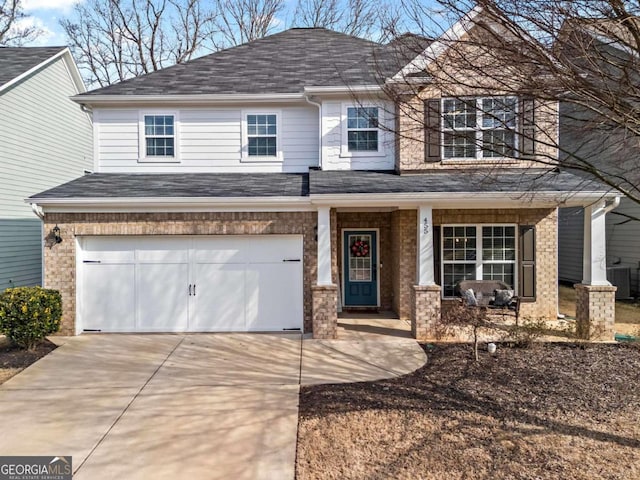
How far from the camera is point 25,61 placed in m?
13.8

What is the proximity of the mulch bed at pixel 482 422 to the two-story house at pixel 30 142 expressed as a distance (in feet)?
35.3

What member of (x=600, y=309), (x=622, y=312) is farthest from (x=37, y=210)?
(x=622, y=312)

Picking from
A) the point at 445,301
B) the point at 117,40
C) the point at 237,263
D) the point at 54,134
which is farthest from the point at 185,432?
the point at 117,40

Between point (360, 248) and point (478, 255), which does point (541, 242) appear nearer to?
point (478, 255)

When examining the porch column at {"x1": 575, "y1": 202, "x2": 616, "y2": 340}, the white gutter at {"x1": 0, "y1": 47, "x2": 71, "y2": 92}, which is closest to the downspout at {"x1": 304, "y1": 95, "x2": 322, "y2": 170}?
the porch column at {"x1": 575, "y1": 202, "x2": 616, "y2": 340}

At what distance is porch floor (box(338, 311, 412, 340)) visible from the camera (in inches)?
366

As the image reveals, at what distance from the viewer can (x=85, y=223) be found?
31.4 ft

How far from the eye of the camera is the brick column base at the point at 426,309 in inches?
351

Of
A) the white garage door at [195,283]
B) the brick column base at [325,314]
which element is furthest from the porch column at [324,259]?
the white garage door at [195,283]

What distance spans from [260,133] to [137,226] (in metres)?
3.86

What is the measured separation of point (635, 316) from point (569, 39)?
9577mm

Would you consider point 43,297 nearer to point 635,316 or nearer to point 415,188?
point 415,188

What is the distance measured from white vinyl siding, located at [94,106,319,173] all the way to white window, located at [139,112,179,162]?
0.56ft

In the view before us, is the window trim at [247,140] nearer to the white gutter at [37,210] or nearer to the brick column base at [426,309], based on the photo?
the white gutter at [37,210]
